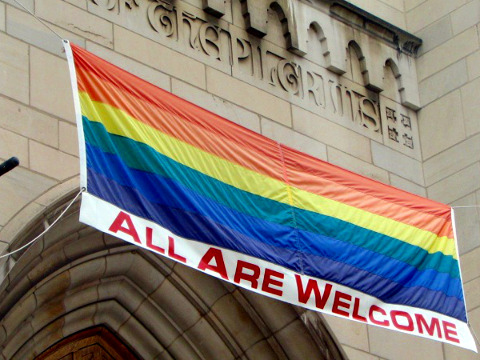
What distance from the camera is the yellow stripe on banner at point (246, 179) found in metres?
9.57

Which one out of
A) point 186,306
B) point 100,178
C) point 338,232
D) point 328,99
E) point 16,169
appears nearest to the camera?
point 100,178

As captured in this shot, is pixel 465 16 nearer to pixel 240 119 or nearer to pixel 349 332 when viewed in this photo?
pixel 240 119

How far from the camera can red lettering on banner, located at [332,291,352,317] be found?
10.4 meters

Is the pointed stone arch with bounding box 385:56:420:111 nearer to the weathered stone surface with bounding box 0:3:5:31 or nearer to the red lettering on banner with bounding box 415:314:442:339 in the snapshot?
the red lettering on banner with bounding box 415:314:442:339

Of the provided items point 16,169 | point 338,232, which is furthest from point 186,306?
point 16,169

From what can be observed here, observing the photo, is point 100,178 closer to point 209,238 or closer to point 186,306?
point 209,238

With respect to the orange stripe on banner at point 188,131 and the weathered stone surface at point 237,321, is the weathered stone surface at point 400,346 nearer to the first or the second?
the weathered stone surface at point 237,321

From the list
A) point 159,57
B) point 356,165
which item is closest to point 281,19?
point 356,165

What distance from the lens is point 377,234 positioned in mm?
11125

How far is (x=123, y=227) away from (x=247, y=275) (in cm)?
124

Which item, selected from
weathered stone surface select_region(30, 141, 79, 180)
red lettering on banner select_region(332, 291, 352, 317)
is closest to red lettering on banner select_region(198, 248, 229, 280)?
red lettering on banner select_region(332, 291, 352, 317)

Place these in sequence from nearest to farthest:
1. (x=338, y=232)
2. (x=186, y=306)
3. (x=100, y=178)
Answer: (x=100, y=178) < (x=338, y=232) < (x=186, y=306)

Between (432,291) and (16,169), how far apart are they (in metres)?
3.59

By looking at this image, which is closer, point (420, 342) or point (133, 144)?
point (133, 144)
